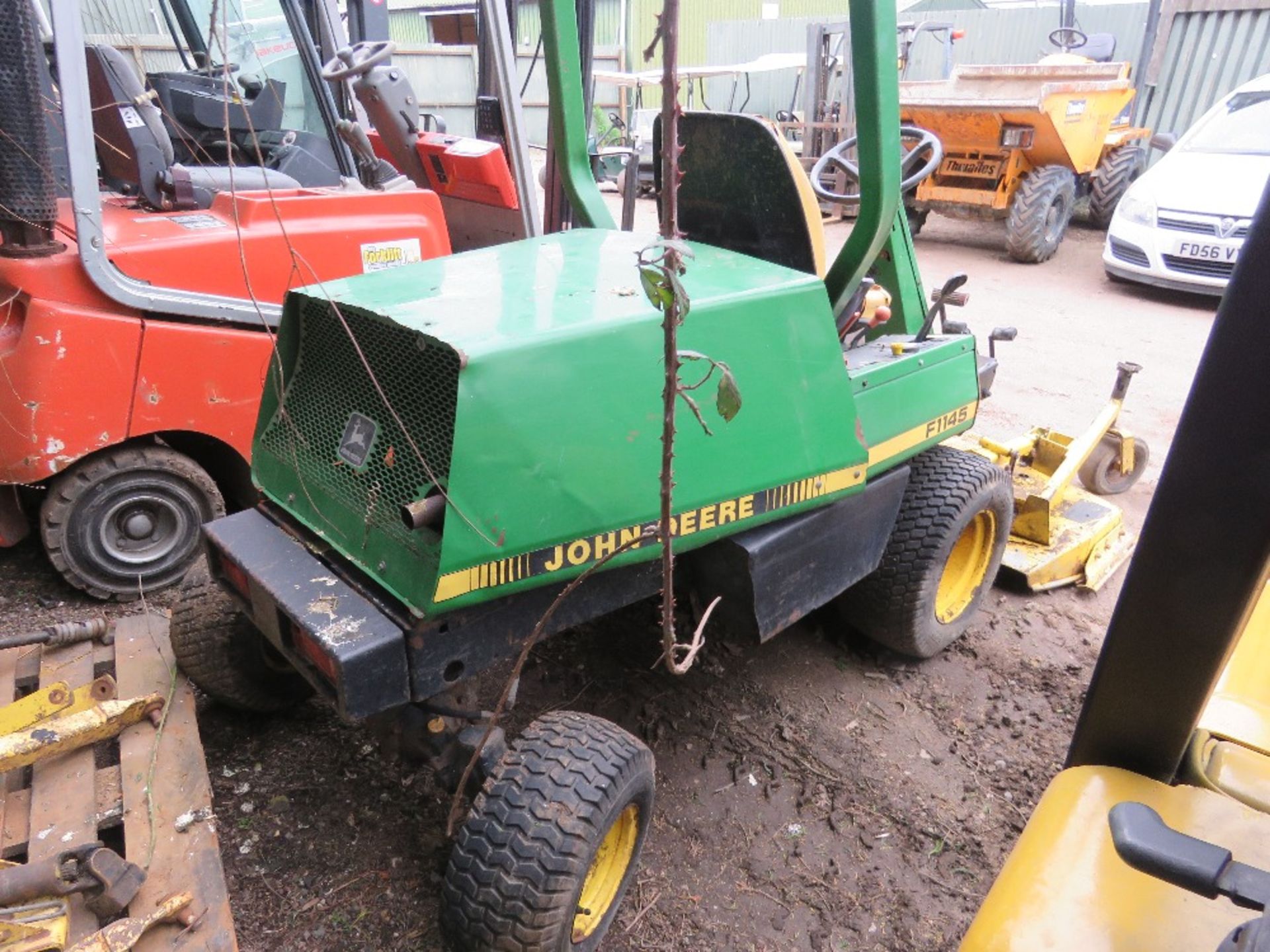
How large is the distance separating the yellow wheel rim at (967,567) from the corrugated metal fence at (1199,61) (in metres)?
10.7

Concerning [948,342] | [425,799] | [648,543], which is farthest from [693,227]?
[425,799]

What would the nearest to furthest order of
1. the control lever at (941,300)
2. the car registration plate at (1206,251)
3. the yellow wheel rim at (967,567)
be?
the control lever at (941,300), the yellow wheel rim at (967,567), the car registration plate at (1206,251)

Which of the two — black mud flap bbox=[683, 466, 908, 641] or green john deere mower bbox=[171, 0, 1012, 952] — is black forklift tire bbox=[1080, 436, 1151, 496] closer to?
green john deere mower bbox=[171, 0, 1012, 952]

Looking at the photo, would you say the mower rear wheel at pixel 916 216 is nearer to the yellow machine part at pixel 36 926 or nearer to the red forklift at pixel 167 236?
the red forklift at pixel 167 236

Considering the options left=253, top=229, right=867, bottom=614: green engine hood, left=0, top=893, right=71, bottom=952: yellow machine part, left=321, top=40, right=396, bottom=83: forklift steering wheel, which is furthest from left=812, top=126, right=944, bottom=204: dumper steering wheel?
left=0, top=893, right=71, bottom=952: yellow machine part

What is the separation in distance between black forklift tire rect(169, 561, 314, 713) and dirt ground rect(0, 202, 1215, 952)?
0.22 m

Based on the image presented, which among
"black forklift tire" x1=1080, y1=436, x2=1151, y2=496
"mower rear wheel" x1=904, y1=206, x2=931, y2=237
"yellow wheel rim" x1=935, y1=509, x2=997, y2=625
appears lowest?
"mower rear wheel" x1=904, y1=206, x2=931, y2=237

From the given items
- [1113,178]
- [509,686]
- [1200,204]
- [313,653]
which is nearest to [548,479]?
[509,686]

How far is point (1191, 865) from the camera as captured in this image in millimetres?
797

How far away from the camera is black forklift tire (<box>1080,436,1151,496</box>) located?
168 inches

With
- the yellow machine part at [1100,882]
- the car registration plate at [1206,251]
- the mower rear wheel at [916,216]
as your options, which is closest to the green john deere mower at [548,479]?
the yellow machine part at [1100,882]

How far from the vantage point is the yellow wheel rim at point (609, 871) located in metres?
2.02

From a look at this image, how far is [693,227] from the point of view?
2.81 meters

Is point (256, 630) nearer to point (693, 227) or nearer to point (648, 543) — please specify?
point (648, 543)
